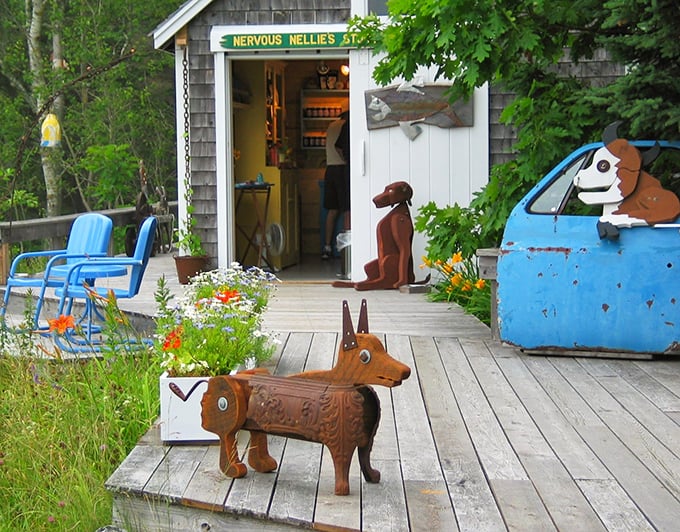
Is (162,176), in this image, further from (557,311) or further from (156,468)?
(156,468)

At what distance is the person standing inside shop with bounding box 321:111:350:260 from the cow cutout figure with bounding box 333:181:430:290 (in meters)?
2.71

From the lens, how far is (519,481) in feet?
13.6

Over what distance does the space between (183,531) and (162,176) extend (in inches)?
748

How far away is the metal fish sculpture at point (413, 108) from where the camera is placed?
10.5 meters

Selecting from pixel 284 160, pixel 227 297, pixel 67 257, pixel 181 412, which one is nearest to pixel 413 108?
pixel 284 160

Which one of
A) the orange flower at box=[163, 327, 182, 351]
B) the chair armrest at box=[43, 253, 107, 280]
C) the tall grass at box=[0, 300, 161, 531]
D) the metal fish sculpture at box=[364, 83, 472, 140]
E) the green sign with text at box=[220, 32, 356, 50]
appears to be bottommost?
the tall grass at box=[0, 300, 161, 531]

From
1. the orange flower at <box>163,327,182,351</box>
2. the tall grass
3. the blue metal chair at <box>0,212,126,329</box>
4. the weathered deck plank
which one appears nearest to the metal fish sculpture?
the blue metal chair at <box>0,212,126,329</box>

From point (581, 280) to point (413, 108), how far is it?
434 centimetres

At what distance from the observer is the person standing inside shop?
42.3ft

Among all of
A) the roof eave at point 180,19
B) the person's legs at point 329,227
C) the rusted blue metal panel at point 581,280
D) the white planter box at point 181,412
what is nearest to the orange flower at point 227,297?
the white planter box at point 181,412

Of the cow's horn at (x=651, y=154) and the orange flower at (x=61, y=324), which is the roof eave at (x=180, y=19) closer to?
the cow's horn at (x=651, y=154)

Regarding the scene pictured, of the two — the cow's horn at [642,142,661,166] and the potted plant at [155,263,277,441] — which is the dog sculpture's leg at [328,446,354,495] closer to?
the potted plant at [155,263,277,441]

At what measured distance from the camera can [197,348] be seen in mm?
4805

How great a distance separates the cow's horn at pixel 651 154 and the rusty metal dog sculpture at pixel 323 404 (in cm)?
312
